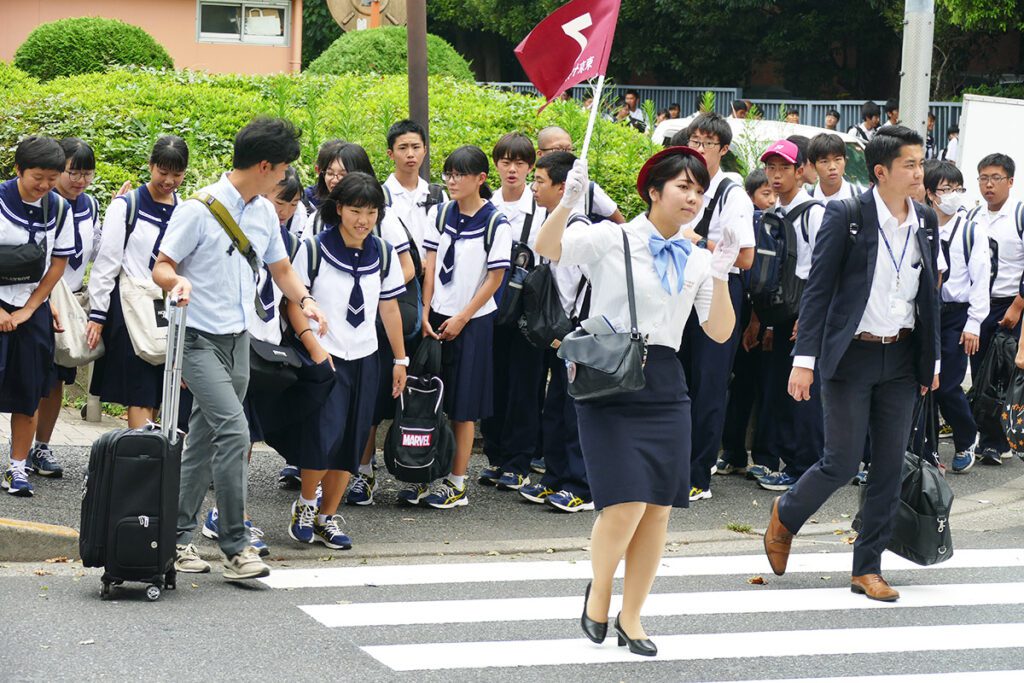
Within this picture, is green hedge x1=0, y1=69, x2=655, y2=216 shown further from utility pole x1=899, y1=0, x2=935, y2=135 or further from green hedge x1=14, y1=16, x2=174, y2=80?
green hedge x1=14, y1=16, x2=174, y2=80

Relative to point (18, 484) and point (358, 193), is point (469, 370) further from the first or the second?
point (18, 484)

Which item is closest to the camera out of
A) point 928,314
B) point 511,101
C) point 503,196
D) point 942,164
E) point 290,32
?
point 928,314

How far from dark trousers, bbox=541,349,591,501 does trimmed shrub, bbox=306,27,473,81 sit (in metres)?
9.64

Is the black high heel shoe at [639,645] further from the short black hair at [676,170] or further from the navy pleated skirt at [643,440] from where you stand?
Answer: the short black hair at [676,170]

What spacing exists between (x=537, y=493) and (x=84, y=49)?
14.8m

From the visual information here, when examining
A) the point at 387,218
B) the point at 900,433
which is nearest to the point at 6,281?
the point at 387,218

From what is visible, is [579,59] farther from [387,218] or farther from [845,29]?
[845,29]

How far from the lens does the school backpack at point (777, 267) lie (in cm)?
891

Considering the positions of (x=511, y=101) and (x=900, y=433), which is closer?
(x=900, y=433)

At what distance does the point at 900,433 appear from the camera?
6.62 m

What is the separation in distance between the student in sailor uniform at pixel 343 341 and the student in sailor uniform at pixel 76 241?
1589mm

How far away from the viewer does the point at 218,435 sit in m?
6.44

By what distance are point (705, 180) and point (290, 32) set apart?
99.7 ft

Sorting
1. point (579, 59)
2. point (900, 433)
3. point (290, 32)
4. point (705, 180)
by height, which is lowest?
point (900, 433)
